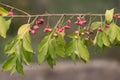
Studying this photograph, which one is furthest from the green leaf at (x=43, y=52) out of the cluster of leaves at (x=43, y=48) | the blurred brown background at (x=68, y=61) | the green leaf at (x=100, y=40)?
the blurred brown background at (x=68, y=61)

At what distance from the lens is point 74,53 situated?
996 millimetres

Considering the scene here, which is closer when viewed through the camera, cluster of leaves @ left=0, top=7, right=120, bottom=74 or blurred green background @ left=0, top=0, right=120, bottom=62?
cluster of leaves @ left=0, top=7, right=120, bottom=74

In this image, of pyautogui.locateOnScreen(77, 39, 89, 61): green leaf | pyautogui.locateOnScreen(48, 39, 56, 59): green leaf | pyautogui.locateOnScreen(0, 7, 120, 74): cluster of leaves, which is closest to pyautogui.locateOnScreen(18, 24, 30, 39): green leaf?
pyautogui.locateOnScreen(0, 7, 120, 74): cluster of leaves

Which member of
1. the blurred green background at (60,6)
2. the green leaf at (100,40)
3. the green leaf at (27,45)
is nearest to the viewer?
the green leaf at (27,45)

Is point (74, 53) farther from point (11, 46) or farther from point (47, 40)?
point (11, 46)

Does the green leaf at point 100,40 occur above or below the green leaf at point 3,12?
below

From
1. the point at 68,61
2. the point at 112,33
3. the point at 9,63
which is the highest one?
the point at 112,33

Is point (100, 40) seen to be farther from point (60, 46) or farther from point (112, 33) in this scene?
point (60, 46)

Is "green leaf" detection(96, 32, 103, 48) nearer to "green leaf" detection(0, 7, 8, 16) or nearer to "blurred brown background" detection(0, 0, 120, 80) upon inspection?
"green leaf" detection(0, 7, 8, 16)

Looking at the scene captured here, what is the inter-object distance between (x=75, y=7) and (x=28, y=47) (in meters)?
0.78

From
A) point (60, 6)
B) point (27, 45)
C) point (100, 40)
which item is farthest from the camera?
point (60, 6)

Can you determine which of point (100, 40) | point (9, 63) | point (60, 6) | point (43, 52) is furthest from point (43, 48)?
point (60, 6)

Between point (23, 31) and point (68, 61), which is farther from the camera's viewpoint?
point (68, 61)

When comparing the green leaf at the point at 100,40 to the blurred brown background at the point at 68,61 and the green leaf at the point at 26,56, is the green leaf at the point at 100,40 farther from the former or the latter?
the blurred brown background at the point at 68,61
